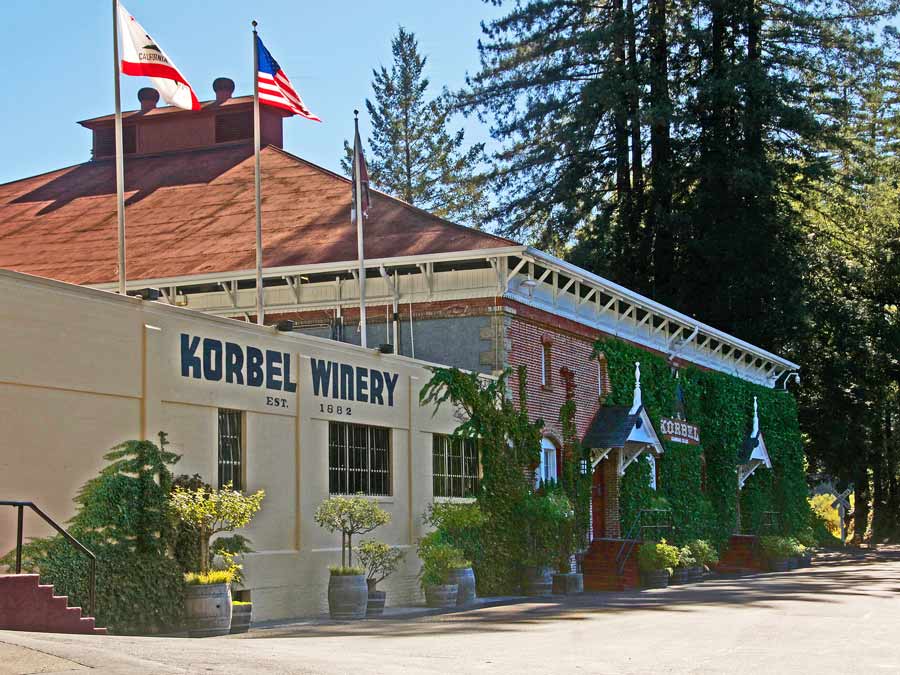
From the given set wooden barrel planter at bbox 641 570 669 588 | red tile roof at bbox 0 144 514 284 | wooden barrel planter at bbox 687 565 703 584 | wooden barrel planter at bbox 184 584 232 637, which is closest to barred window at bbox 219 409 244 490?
wooden barrel planter at bbox 184 584 232 637

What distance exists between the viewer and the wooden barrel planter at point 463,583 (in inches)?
1019

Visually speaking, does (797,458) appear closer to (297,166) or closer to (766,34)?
(766,34)

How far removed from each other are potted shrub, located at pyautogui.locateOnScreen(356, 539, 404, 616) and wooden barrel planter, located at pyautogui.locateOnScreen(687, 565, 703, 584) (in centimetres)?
1340

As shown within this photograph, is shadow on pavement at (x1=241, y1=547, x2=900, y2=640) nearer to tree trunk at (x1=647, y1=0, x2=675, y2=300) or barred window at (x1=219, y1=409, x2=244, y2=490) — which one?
barred window at (x1=219, y1=409, x2=244, y2=490)

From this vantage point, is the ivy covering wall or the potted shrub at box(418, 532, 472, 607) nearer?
the potted shrub at box(418, 532, 472, 607)

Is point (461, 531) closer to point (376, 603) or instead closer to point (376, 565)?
point (376, 565)

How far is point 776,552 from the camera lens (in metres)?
42.9

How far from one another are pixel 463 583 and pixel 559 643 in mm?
8222

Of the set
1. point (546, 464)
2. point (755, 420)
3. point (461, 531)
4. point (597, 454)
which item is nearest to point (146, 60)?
point (461, 531)

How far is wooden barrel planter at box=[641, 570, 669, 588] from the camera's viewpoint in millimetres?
33969

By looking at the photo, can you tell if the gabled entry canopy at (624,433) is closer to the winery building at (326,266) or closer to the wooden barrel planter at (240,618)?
the winery building at (326,266)

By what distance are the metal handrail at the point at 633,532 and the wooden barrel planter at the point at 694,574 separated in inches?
59.8

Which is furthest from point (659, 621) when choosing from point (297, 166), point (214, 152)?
point (214, 152)

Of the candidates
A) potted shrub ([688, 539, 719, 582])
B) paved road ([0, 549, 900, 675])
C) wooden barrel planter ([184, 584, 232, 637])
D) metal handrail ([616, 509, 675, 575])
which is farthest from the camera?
potted shrub ([688, 539, 719, 582])
